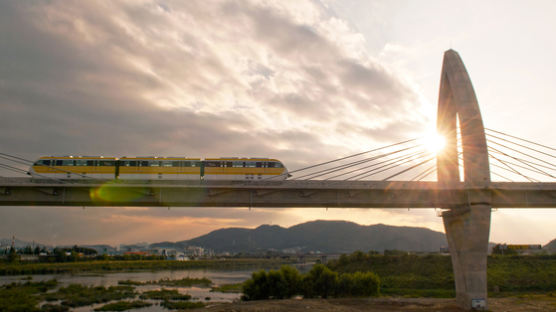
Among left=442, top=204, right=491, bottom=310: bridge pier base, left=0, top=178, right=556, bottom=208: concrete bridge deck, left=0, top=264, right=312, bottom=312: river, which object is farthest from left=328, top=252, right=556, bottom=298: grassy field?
left=0, top=264, right=312, bottom=312: river

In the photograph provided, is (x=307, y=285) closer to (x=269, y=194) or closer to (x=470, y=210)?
(x=269, y=194)

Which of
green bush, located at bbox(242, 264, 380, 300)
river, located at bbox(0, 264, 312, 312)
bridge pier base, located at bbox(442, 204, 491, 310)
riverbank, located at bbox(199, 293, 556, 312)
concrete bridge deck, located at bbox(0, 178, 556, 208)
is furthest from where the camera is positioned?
river, located at bbox(0, 264, 312, 312)

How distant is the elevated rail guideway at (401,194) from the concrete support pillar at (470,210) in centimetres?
9

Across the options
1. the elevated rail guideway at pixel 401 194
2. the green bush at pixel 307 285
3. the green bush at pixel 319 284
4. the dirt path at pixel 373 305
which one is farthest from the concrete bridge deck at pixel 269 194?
Answer: the green bush at pixel 319 284

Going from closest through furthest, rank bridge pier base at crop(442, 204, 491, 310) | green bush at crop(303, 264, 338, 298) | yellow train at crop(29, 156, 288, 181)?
Answer: bridge pier base at crop(442, 204, 491, 310) → yellow train at crop(29, 156, 288, 181) → green bush at crop(303, 264, 338, 298)

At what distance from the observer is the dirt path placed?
4103cm

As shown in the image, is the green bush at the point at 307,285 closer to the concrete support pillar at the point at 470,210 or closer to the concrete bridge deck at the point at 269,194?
the concrete support pillar at the point at 470,210

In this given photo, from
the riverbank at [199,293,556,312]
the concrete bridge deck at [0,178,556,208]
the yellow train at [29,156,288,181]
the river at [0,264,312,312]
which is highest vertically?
the yellow train at [29,156,288,181]

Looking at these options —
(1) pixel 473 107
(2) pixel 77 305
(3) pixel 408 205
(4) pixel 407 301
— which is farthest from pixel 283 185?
(2) pixel 77 305

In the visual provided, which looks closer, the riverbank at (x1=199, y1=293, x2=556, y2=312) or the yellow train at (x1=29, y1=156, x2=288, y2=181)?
the yellow train at (x1=29, y1=156, x2=288, y2=181)

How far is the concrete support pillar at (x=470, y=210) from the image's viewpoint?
122 feet

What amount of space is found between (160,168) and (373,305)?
30.5 m

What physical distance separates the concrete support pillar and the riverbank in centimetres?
350

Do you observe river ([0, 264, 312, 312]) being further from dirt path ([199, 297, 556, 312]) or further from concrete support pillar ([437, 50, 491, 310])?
concrete support pillar ([437, 50, 491, 310])
